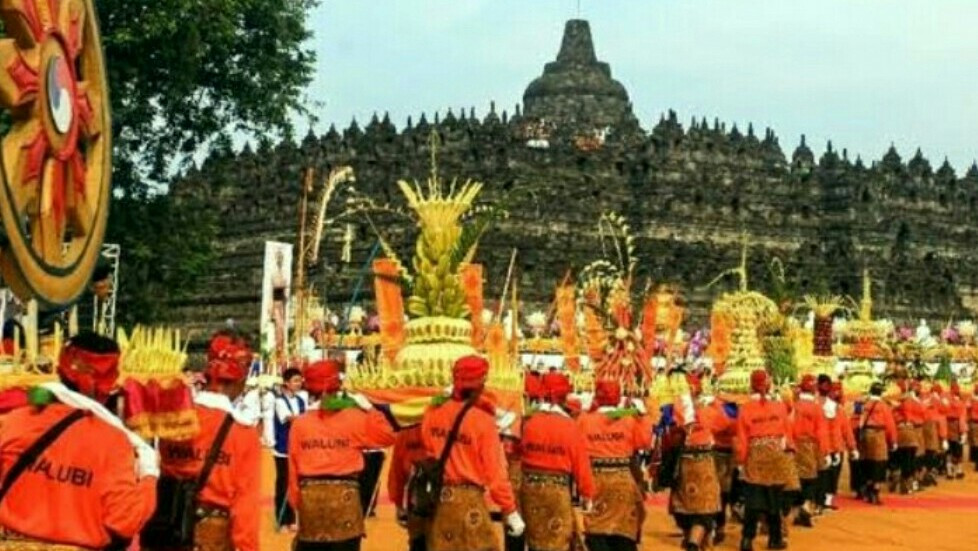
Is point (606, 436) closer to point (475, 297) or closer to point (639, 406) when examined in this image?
point (475, 297)

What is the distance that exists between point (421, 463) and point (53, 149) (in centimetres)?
450

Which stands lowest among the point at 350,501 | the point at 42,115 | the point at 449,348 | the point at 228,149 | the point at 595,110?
the point at 350,501

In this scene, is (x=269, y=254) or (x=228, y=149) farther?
(x=228, y=149)

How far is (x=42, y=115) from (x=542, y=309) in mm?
41458

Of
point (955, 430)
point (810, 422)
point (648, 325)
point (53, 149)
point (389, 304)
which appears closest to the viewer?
point (53, 149)

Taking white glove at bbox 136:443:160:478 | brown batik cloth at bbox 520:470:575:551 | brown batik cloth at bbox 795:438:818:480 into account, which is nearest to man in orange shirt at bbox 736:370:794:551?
brown batik cloth at bbox 795:438:818:480

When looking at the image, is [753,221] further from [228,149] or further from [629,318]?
[629,318]

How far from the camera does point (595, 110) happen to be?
232 ft

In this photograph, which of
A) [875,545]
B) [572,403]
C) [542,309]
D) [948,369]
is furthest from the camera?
[542,309]

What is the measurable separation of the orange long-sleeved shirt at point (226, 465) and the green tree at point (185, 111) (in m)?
18.7

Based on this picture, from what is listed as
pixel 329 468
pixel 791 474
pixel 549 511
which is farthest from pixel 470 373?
pixel 791 474

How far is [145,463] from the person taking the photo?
6242 mm

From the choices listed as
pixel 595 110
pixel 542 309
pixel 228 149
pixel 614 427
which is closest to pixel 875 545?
pixel 614 427

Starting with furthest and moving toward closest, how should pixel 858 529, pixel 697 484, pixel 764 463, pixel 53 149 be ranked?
pixel 858 529
pixel 764 463
pixel 697 484
pixel 53 149
